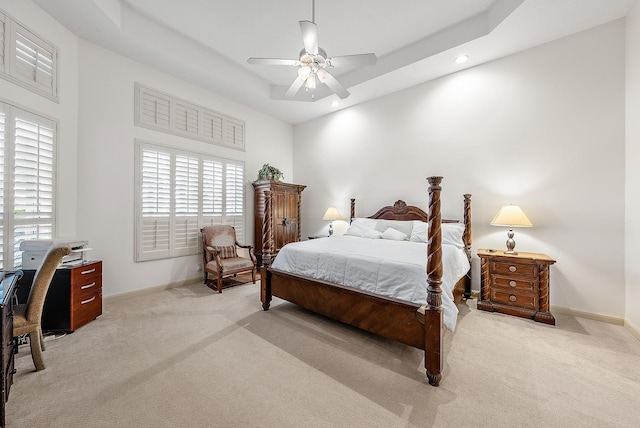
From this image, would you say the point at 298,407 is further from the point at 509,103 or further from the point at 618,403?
the point at 509,103

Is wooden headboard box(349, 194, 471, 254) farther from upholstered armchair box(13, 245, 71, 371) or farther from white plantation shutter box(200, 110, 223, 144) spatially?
upholstered armchair box(13, 245, 71, 371)

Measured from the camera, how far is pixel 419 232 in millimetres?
3934

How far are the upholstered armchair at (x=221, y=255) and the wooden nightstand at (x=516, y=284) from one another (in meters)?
3.66

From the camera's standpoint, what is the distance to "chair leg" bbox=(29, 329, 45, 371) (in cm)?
201

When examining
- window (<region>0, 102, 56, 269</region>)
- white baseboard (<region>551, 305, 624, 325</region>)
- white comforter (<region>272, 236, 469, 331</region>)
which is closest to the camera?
white comforter (<region>272, 236, 469, 331</region>)

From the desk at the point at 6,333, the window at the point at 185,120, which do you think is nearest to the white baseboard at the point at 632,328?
the desk at the point at 6,333

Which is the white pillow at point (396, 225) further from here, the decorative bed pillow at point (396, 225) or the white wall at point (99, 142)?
the white wall at point (99, 142)

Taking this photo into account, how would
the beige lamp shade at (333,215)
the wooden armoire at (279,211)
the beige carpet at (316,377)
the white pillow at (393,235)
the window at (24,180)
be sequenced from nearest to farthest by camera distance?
the beige carpet at (316,377) < the window at (24,180) < the white pillow at (393,235) < the beige lamp shade at (333,215) < the wooden armoire at (279,211)

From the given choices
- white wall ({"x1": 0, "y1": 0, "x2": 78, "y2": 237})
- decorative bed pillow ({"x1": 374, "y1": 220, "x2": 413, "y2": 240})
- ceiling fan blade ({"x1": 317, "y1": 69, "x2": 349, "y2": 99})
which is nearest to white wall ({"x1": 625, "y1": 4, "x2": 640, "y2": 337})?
decorative bed pillow ({"x1": 374, "y1": 220, "x2": 413, "y2": 240})

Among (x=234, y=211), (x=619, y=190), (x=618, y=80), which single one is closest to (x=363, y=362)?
(x=619, y=190)

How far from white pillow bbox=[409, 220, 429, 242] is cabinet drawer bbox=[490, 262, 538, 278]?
94cm

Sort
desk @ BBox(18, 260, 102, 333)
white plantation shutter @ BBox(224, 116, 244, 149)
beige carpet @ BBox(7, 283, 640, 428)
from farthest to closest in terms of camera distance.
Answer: white plantation shutter @ BBox(224, 116, 244, 149), desk @ BBox(18, 260, 102, 333), beige carpet @ BBox(7, 283, 640, 428)

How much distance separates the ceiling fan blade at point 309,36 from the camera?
235 centimetres

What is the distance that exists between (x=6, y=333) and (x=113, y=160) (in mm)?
2713
